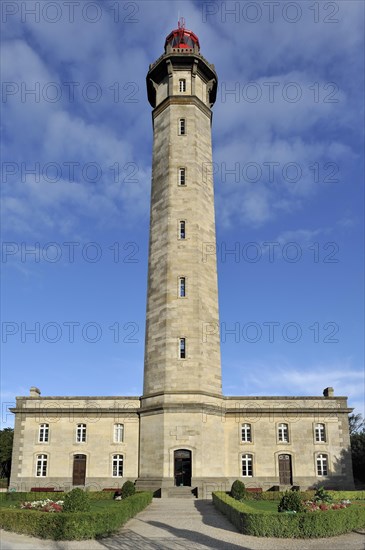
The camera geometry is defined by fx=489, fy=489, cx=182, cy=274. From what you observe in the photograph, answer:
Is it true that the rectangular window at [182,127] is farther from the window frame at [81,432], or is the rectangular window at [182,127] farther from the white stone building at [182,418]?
the window frame at [81,432]

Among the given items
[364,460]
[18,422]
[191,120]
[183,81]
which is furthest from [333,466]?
[183,81]

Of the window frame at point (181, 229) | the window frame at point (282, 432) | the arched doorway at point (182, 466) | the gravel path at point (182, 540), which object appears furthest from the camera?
the window frame at point (181, 229)

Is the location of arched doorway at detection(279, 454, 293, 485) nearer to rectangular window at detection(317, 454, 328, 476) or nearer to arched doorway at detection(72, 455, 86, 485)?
rectangular window at detection(317, 454, 328, 476)

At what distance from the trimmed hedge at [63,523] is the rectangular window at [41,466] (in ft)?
60.2

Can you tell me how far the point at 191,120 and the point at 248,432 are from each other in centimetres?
2631

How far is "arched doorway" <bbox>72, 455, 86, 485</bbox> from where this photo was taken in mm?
36925

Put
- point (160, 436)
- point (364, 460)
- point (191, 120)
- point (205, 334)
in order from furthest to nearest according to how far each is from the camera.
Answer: point (364, 460)
point (191, 120)
point (205, 334)
point (160, 436)

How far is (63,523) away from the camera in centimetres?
1736

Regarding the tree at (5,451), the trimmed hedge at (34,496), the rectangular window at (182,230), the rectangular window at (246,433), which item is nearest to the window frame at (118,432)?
the trimmed hedge at (34,496)

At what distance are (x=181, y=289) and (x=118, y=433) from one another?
12.2 meters

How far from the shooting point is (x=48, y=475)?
3712 centimetres

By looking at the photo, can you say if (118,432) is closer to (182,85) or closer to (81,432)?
(81,432)

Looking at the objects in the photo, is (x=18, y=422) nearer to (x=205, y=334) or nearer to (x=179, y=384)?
(x=179, y=384)

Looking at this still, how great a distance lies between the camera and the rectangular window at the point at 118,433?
37594 mm
